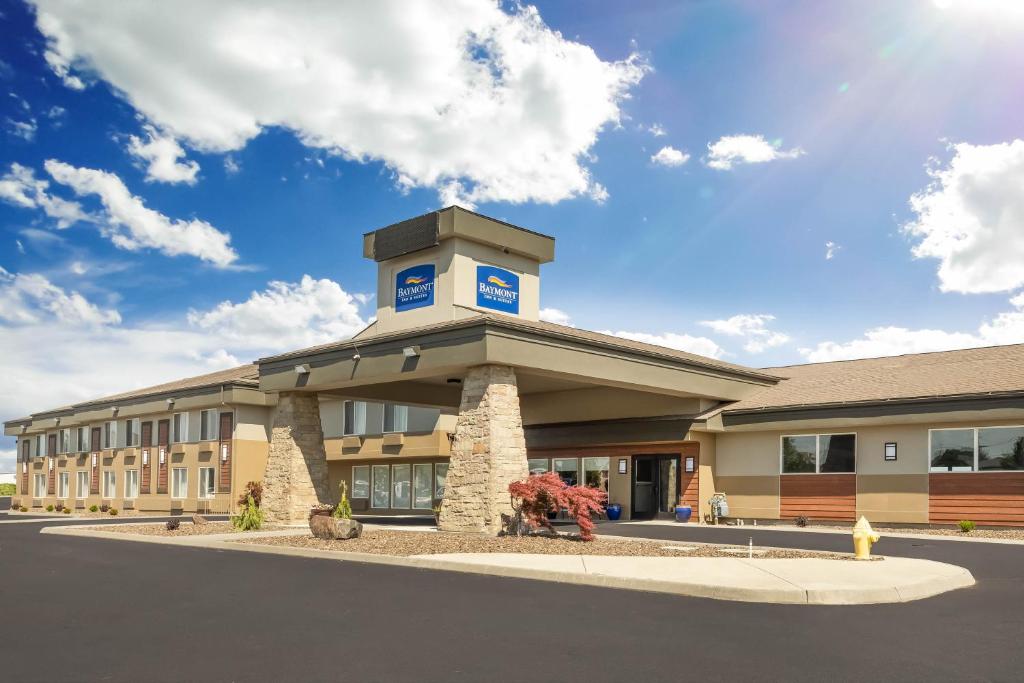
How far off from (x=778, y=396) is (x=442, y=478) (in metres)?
15.3

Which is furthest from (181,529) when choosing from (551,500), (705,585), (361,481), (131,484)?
(131,484)

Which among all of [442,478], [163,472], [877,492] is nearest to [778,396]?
[877,492]

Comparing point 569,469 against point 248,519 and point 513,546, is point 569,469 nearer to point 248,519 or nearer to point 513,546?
point 248,519

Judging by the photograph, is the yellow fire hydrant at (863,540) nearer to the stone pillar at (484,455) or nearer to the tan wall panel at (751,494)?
the stone pillar at (484,455)

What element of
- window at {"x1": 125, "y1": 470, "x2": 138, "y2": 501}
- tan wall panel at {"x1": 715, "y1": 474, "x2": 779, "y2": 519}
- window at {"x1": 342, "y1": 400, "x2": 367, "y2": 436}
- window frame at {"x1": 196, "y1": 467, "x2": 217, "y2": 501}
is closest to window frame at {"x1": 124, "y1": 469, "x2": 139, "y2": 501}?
window at {"x1": 125, "y1": 470, "x2": 138, "y2": 501}

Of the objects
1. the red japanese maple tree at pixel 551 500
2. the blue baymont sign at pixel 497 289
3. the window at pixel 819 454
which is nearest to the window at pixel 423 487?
the blue baymont sign at pixel 497 289

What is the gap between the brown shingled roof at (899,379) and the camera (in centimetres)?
2614

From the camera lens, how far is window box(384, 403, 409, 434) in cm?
3903

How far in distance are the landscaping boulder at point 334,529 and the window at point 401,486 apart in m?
19.8

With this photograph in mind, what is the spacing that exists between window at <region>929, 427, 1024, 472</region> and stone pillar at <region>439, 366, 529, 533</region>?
1243cm

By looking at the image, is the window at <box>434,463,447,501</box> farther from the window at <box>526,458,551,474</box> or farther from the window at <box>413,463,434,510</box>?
the window at <box>526,458,551,474</box>

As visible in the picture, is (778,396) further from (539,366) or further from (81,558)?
(81,558)

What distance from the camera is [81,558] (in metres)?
17.8

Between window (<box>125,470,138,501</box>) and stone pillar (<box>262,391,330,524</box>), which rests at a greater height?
stone pillar (<box>262,391,330,524</box>)
